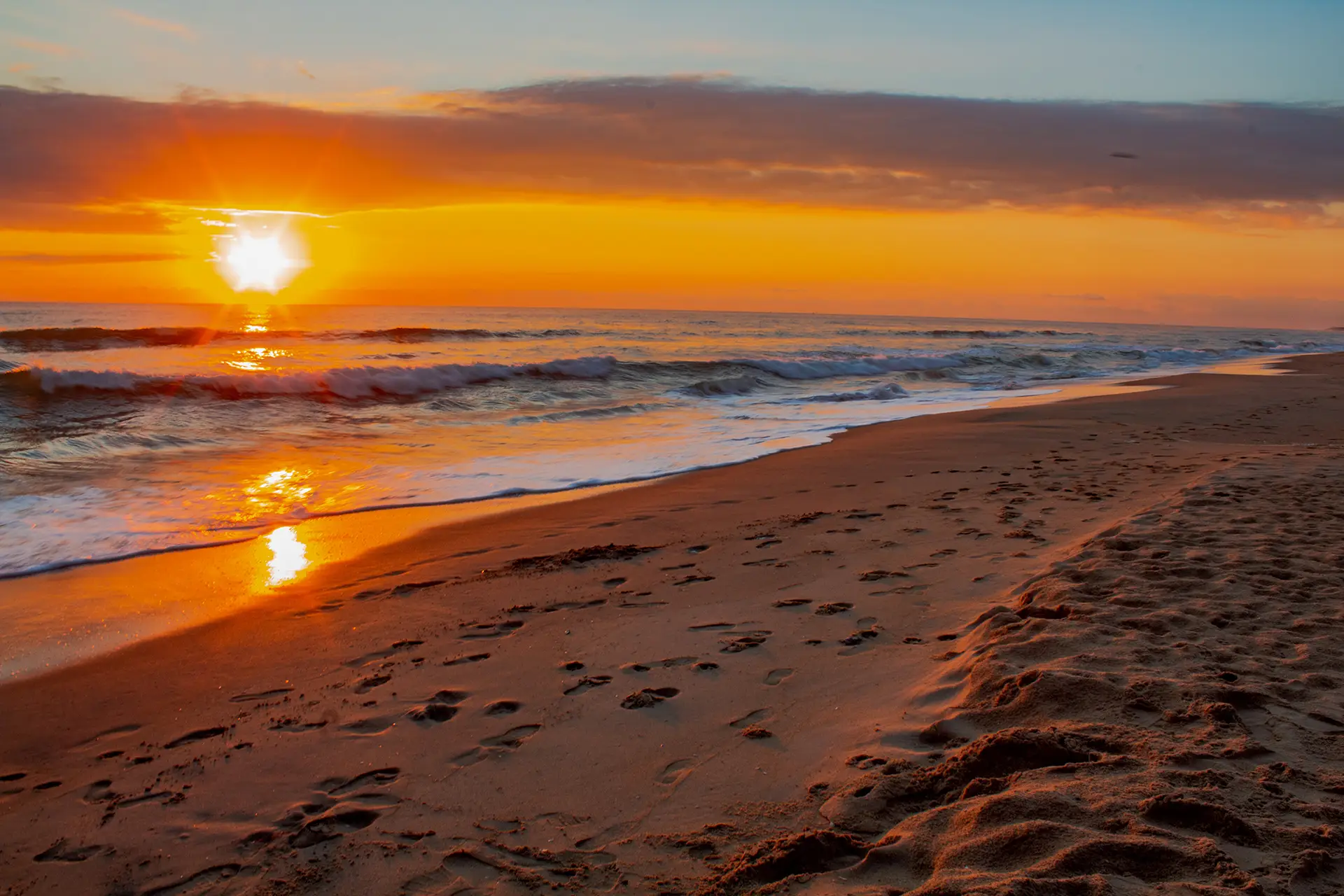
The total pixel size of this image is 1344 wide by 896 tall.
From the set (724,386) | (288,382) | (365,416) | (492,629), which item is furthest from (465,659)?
(724,386)

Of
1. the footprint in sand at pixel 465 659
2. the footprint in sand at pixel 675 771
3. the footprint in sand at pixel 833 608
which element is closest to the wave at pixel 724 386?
the footprint in sand at pixel 833 608

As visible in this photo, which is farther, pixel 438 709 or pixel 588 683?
pixel 588 683

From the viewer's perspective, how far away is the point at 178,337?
2980cm

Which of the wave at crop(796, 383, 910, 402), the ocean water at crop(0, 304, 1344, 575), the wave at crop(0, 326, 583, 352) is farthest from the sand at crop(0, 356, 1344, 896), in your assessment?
the wave at crop(0, 326, 583, 352)

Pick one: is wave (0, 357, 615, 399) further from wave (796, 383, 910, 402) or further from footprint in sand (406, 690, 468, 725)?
footprint in sand (406, 690, 468, 725)

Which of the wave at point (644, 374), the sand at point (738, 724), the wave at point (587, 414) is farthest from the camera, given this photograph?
the wave at point (644, 374)

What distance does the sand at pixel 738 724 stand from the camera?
228cm

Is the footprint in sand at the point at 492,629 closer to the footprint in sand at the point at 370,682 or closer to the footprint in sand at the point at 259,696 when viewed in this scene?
the footprint in sand at the point at 370,682

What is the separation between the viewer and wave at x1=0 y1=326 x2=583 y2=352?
2641 cm

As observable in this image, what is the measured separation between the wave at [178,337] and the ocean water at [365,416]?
0.18 m

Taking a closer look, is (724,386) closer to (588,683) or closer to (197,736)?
(588,683)

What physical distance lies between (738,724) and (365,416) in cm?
1234

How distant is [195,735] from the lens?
3.30m

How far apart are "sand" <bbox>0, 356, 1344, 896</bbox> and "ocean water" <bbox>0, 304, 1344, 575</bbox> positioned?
2.53 meters
